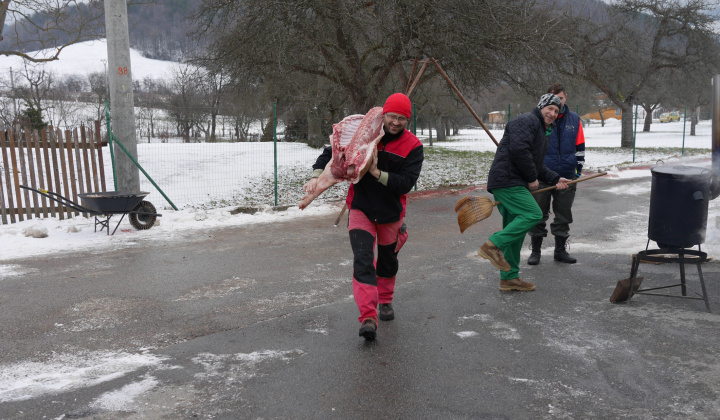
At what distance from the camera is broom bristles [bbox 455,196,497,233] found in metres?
5.61

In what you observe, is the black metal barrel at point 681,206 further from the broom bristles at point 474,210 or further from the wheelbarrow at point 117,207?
the wheelbarrow at point 117,207

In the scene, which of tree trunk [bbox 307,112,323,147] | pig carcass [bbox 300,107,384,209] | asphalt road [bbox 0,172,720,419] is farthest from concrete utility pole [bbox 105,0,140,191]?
tree trunk [bbox 307,112,323,147]

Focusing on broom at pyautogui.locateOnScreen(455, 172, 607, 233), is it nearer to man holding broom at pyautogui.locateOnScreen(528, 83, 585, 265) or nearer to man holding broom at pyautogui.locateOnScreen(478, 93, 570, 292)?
man holding broom at pyautogui.locateOnScreen(478, 93, 570, 292)

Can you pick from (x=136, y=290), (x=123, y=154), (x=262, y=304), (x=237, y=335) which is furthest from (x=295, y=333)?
(x=123, y=154)

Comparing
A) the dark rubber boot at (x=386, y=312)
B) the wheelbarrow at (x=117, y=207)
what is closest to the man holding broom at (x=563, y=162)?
the dark rubber boot at (x=386, y=312)

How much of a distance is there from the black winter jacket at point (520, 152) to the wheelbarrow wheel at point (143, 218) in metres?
5.70

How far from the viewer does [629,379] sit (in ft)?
11.8

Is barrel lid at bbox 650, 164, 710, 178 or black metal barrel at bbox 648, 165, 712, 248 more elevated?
barrel lid at bbox 650, 164, 710, 178

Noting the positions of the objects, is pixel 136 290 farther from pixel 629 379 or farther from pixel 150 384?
pixel 629 379

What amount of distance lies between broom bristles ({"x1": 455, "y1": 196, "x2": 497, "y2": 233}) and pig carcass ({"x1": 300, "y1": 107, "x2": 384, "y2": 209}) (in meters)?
1.64

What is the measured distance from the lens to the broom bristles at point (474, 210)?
5.61 metres

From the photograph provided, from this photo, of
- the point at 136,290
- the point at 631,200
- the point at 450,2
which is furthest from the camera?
the point at 450,2

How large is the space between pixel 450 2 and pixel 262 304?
937 cm

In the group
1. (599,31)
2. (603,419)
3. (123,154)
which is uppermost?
(599,31)
